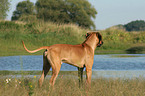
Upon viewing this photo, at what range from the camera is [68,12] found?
57000 millimetres

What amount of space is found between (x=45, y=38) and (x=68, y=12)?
32188 mm

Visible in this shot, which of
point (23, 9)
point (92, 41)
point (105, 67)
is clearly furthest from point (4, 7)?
point (92, 41)

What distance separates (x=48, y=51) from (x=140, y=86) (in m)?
3.29

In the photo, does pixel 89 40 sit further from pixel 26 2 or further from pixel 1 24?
pixel 26 2

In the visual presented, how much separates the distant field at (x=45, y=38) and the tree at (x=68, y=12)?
79.2 ft

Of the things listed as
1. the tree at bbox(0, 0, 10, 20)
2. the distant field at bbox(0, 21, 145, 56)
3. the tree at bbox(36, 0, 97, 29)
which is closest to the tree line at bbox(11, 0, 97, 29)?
the tree at bbox(36, 0, 97, 29)

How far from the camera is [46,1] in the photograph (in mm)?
59750

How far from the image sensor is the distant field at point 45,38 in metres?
23.7

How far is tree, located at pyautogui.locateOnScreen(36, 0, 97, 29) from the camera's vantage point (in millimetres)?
55188

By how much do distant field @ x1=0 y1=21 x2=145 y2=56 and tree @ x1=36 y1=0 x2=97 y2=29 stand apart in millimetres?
24154

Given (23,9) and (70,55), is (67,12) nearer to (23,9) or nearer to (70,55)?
(23,9)

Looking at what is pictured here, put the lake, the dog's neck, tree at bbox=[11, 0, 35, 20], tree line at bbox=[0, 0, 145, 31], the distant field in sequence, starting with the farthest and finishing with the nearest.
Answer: tree at bbox=[11, 0, 35, 20], tree line at bbox=[0, 0, 145, 31], the distant field, the lake, the dog's neck

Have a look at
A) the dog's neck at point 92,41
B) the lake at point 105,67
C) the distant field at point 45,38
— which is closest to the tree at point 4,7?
the distant field at point 45,38

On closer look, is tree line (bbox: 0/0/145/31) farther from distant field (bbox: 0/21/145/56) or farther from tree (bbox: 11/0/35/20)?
distant field (bbox: 0/21/145/56)
